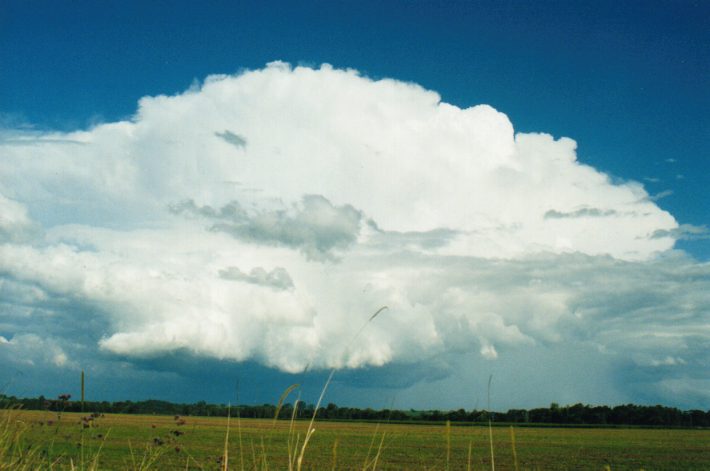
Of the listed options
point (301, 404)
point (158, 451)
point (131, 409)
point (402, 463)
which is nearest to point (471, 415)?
point (301, 404)

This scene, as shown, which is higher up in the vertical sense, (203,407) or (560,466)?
(203,407)

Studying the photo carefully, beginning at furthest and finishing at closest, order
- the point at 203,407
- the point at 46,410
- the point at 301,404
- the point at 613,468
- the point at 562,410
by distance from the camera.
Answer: the point at 562,410, the point at 613,468, the point at 203,407, the point at 46,410, the point at 301,404

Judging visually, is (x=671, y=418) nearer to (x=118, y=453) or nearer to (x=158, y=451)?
(x=118, y=453)

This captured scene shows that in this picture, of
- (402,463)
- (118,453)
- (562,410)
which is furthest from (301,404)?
(562,410)

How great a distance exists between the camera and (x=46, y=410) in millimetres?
4438

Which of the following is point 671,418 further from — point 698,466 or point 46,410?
point 46,410

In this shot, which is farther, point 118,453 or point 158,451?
point 118,453

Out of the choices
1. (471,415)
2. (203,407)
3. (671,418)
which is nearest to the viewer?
(471,415)

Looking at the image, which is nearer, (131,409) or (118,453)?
(131,409)

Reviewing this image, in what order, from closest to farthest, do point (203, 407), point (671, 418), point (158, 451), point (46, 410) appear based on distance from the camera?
1. point (158, 451)
2. point (46, 410)
3. point (203, 407)
4. point (671, 418)

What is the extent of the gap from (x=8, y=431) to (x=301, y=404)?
107 inches

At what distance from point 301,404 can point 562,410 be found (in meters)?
151

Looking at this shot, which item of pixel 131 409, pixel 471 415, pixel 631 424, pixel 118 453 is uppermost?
pixel 471 415

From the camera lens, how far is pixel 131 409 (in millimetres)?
7055
